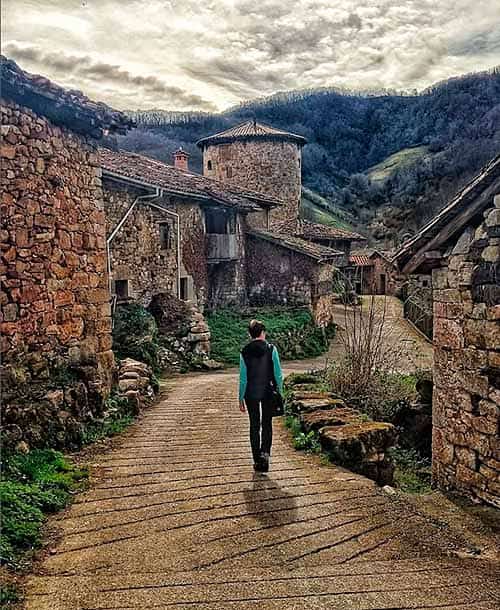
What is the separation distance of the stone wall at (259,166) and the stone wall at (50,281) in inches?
982

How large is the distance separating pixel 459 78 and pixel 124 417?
199 feet

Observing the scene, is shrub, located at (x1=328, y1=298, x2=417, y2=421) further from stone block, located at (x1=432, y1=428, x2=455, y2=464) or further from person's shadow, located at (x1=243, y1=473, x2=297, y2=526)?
person's shadow, located at (x1=243, y1=473, x2=297, y2=526)

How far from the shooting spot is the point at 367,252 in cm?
4038

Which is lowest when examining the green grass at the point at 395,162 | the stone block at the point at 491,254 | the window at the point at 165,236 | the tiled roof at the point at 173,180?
the stone block at the point at 491,254

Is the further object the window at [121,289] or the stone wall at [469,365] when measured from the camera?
the window at [121,289]

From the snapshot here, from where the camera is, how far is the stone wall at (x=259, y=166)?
1296 inches

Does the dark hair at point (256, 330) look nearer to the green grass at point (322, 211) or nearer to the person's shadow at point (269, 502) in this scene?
the person's shadow at point (269, 502)

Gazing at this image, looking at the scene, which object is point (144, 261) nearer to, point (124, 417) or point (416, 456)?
point (124, 417)

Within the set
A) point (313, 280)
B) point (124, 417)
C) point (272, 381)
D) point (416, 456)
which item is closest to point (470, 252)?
point (272, 381)

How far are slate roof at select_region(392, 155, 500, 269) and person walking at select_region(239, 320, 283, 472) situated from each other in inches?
78.8

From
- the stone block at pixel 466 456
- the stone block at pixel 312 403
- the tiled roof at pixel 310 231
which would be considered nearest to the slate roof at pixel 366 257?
the tiled roof at pixel 310 231

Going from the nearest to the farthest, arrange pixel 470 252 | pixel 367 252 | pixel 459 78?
pixel 470 252 < pixel 367 252 < pixel 459 78

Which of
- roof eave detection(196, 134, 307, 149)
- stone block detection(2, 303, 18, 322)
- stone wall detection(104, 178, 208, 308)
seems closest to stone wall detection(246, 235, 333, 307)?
stone wall detection(104, 178, 208, 308)

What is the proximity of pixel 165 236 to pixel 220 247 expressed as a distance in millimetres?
3573
